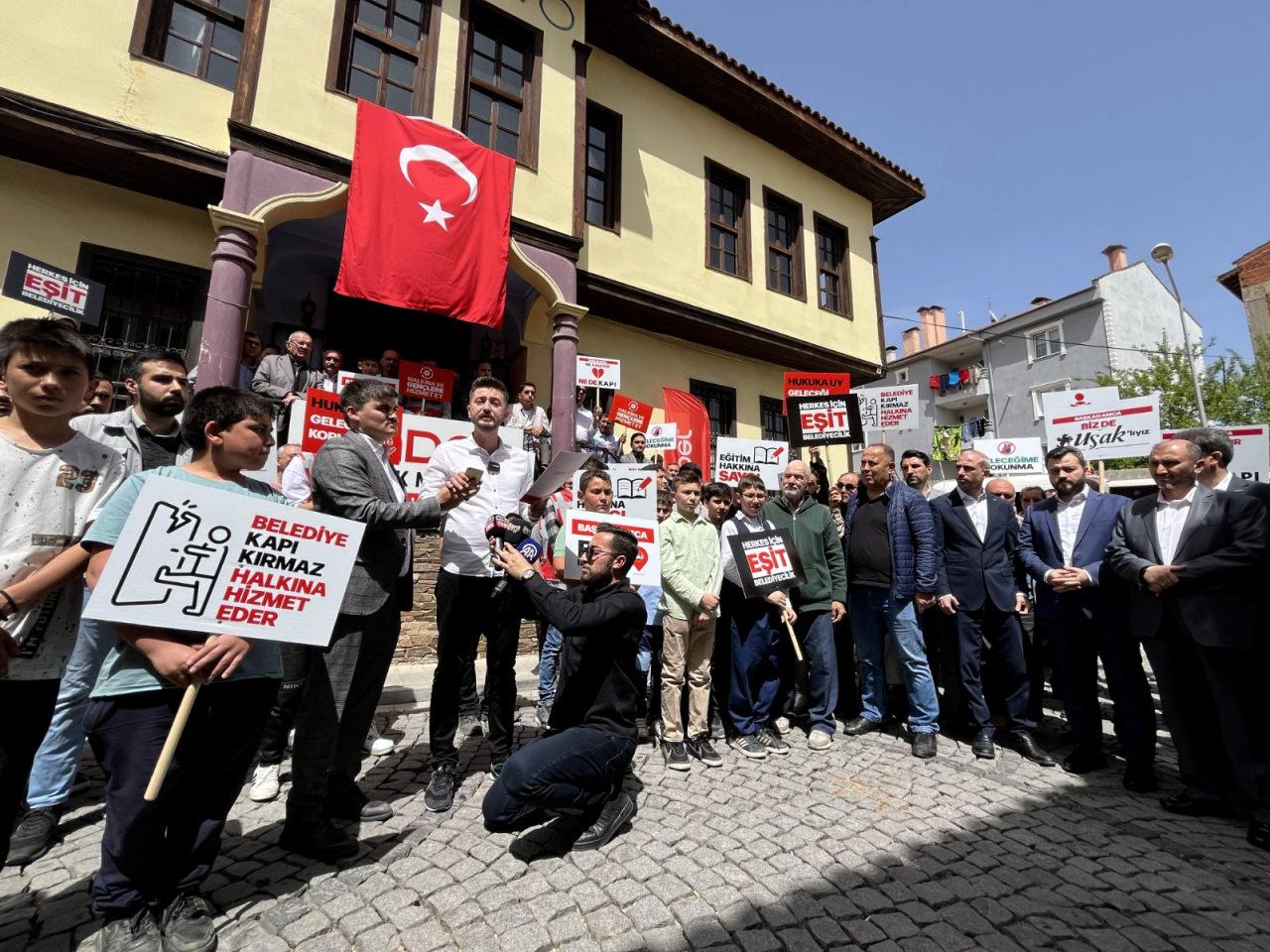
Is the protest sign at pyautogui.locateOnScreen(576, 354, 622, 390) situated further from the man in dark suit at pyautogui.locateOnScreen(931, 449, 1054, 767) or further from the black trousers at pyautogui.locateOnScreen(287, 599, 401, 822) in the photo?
the black trousers at pyautogui.locateOnScreen(287, 599, 401, 822)

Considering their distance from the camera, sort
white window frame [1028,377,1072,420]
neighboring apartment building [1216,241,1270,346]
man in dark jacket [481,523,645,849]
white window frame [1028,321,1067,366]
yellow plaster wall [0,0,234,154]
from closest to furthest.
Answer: man in dark jacket [481,523,645,849], yellow plaster wall [0,0,234,154], neighboring apartment building [1216,241,1270,346], white window frame [1028,377,1072,420], white window frame [1028,321,1067,366]

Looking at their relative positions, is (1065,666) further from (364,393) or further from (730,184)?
(730,184)

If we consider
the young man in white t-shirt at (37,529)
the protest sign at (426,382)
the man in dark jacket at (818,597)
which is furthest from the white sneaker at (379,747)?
the protest sign at (426,382)

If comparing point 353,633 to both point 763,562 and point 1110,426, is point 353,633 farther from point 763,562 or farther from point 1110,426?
point 1110,426

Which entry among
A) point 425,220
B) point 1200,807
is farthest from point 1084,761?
point 425,220

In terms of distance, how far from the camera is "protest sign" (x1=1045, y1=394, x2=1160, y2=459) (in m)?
6.92

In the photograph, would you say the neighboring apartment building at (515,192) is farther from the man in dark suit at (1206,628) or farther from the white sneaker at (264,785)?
the man in dark suit at (1206,628)

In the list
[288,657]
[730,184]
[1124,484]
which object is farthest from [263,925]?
[1124,484]

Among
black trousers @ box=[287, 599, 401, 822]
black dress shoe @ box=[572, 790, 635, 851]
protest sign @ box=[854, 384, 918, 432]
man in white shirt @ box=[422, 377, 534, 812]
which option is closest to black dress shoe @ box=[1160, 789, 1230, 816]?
black dress shoe @ box=[572, 790, 635, 851]

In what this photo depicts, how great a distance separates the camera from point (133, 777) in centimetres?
199

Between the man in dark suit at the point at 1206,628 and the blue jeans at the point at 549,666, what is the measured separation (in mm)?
4100

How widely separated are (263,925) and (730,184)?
1381 centimetres

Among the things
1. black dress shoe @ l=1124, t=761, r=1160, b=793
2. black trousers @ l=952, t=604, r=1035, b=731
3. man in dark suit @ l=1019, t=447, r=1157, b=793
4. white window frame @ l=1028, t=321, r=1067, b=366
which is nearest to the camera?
black dress shoe @ l=1124, t=761, r=1160, b=793

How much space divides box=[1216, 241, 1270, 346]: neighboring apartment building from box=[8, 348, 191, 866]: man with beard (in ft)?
109
